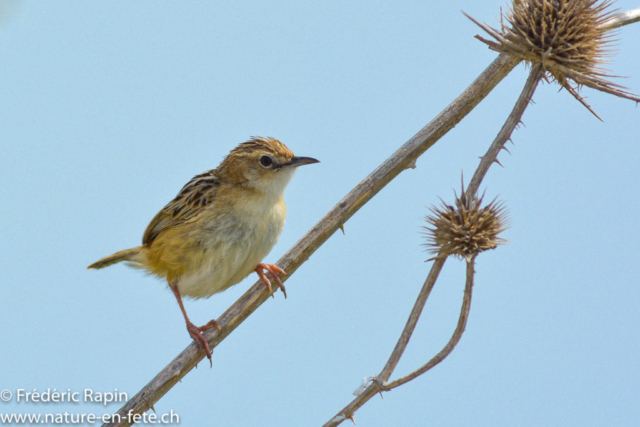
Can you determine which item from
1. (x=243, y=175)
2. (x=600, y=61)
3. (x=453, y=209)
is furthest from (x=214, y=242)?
(x=600, y=61)

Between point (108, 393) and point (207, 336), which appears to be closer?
point (207, 336)

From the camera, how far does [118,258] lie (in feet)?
23.0

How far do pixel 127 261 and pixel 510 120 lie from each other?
193 inches

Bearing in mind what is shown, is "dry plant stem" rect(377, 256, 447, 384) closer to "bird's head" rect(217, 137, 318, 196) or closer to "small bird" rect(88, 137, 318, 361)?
"small bird" rect(88, 137, 318, 361)

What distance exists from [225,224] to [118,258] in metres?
1.79

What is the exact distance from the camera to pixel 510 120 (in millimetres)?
3650

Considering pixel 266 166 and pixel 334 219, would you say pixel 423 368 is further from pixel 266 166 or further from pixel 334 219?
pixel 266 166

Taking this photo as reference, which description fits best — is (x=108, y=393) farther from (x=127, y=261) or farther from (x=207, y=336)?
(x=127, y=261)

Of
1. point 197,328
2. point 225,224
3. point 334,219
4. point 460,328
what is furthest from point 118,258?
point 460,328

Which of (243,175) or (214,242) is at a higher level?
(243,175)

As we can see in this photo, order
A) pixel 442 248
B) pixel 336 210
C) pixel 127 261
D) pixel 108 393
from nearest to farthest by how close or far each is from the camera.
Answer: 1. pixel 442 248
2. pixel 336 210
3. pixel 108 393
4. pixel 127 261

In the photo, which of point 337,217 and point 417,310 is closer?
point 417,310

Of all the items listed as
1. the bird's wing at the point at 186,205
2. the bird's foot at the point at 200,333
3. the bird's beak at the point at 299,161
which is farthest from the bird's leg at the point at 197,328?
the bird's beak at the point at 299,161

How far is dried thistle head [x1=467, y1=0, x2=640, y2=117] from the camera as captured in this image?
12.8 feet
